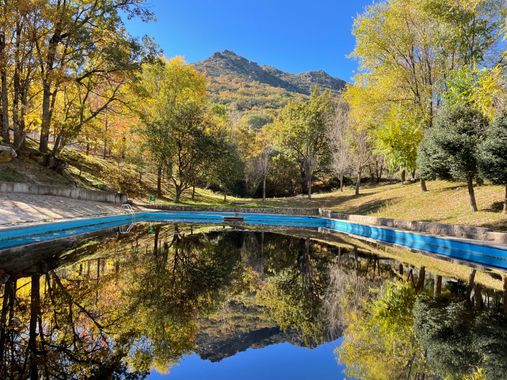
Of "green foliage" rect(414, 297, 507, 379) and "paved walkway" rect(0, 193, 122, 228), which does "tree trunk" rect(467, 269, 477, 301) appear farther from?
"paved walkway" rect(0, 193, 122, 228)

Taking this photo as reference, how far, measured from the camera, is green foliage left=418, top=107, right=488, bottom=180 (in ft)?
41.5

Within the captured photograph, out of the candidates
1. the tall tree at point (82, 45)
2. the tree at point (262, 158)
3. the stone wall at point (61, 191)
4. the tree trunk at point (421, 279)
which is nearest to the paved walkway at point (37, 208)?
the stone wall at point (61, 191)

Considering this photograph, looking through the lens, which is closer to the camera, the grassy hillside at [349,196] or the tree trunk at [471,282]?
the tree trunk at [471,282]

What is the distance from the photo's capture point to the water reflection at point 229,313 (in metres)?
2.97

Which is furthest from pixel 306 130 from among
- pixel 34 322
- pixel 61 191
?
pixel 34 322

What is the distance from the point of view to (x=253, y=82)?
12256 cm

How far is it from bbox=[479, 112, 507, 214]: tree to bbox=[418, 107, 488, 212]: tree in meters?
0.50

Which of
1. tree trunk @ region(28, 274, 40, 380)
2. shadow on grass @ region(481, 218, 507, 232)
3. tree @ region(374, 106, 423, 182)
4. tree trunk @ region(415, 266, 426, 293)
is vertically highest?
tree @ region(374, 106, 423, 182)

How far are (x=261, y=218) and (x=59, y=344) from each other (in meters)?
18.4

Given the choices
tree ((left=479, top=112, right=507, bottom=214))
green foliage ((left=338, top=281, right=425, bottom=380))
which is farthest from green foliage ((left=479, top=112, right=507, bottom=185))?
green foliage ((left=338, top=281, right=425, bottom=380))

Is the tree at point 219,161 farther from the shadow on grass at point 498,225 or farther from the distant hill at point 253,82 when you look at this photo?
the distant hill at point 253,82

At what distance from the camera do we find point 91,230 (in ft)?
38.2

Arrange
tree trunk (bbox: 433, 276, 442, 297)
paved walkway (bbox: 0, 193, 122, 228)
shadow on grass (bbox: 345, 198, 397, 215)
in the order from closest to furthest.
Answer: tree trunk (bbox: 433, 276, 442, 297)
paved walkway (bbox: 0, 193, 122, 228)
shadow on grass (bbox: 345, 198, 397, 215)

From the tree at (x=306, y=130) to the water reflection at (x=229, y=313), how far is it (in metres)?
22.5
